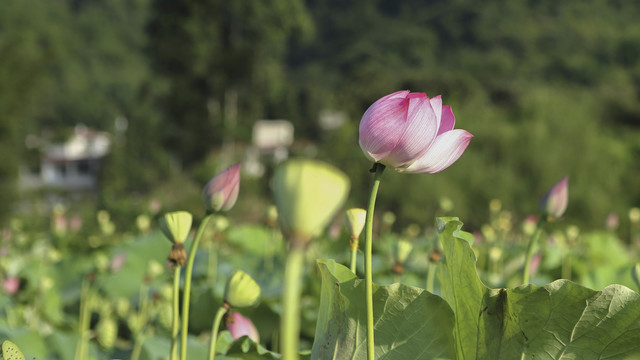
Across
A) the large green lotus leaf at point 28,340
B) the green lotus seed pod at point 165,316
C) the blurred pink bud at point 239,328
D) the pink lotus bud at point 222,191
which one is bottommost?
the green lotus seed pod at point 165,316

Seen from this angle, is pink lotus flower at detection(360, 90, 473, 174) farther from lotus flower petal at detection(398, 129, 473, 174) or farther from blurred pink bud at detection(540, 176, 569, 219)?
blurred pink bud at detection(540, 176, 569, 219)

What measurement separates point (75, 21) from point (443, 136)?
4573 centimetres

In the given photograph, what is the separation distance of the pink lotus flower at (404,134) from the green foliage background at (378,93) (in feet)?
3.06

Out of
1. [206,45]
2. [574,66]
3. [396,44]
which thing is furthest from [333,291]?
[396,44]

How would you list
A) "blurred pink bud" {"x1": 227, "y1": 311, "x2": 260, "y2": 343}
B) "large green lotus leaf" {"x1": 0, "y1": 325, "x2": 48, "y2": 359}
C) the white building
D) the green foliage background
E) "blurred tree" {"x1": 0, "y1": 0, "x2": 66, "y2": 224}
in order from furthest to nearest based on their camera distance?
the white building < "blurred tree" {"x1": 0, "y1": 0, "x2": 66, "y2": 224} < the green foliage background < "large green lotus leaf" {"x1": 0, "y1": 325, "x2": 48, "y2": 359} < "blurred pink bud" {"x1": 227, "y1": 311, "x2": 260, "y2": 343}

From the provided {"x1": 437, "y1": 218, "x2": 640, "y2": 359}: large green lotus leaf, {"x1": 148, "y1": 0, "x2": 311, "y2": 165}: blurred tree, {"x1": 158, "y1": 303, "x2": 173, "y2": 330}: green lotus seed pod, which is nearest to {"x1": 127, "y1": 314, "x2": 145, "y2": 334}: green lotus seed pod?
{"x1": 158, "y1": 303, "x2": 173, "y2": 330}: green lotus seed pod

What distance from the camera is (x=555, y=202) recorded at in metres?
0.76

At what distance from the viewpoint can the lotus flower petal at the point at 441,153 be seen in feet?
1.62

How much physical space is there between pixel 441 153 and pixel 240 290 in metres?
0.20

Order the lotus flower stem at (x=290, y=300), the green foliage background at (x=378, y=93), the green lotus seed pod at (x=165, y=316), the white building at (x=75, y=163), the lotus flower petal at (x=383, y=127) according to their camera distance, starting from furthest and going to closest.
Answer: the white building at (x=75, y=163) < the green foliage background at (x=378, y=93) < the green lotus seed pod at (x=165, y=316) < the lotus flower petal at (x=383, y=127) < the lotus flower stem at (x=290, y=300)

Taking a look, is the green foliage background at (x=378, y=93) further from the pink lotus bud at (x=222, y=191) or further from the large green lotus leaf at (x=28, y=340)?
the pink lotus bud at (x=222, y=191)

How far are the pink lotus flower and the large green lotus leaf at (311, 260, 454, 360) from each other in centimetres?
A: 11

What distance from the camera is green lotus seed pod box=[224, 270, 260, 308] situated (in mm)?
534

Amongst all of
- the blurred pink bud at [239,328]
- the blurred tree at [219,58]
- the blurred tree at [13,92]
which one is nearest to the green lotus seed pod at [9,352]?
the blurred pink bud at [239,328]
